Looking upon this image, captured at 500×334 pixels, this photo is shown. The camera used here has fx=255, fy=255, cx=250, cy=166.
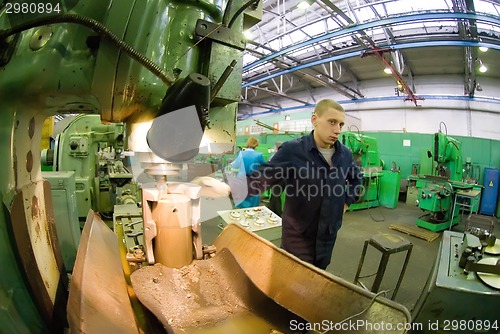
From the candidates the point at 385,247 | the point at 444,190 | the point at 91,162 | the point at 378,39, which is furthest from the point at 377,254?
the point at 378,39

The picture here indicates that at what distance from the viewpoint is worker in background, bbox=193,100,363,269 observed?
5.02ft

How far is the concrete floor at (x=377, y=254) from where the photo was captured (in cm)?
264

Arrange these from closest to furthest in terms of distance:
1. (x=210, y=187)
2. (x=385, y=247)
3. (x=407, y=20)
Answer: (x=210, y=187)
(x=385, y=247)
(x=407, y=20)

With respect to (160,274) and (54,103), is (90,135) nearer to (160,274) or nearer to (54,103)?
(54,103)

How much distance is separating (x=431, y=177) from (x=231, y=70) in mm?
4982

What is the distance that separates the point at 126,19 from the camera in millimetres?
584

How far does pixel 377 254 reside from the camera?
3.30 metres

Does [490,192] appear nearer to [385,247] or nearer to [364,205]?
[364,205]

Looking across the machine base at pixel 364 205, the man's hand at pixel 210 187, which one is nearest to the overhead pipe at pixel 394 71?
the machine base at pixel 364 205

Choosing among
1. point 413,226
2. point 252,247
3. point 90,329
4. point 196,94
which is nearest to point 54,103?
point 196,94

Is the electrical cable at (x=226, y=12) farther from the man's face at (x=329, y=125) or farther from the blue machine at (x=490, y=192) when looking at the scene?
the blue machine at (x=490, y=192)

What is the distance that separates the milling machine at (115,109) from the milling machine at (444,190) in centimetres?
443

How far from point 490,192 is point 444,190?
269cm

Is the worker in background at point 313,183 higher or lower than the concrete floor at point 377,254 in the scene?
higher
